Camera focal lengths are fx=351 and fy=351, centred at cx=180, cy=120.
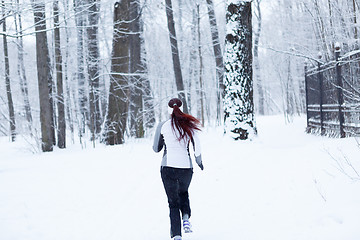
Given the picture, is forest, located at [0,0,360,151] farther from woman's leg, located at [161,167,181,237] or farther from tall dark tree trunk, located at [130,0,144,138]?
woman's leg, located at [161,167,181,237]

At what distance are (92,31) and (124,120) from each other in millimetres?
5000

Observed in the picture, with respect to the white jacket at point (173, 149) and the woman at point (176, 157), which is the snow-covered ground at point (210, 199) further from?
the white jacket at point (173, 149)

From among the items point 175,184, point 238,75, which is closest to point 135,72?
point 238,75

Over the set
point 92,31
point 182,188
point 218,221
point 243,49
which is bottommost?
point 218,221

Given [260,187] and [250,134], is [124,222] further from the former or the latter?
[250,134]

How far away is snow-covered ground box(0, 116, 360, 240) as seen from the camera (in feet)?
13.2

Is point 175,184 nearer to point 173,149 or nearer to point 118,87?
point 173,149

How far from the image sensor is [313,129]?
12250 millimetres

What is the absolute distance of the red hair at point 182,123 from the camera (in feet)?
12.7

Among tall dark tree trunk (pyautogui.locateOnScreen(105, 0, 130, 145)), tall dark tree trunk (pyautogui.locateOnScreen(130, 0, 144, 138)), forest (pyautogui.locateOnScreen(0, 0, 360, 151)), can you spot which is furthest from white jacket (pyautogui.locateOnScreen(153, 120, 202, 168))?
tall dark tree trunk (pyautogui.locateOnScreen(130, 0, 144, 138))

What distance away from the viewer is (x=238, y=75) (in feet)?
28.6

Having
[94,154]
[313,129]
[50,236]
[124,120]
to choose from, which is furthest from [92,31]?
[50,236]

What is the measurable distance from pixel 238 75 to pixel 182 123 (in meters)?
5.16

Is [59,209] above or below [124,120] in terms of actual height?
below
